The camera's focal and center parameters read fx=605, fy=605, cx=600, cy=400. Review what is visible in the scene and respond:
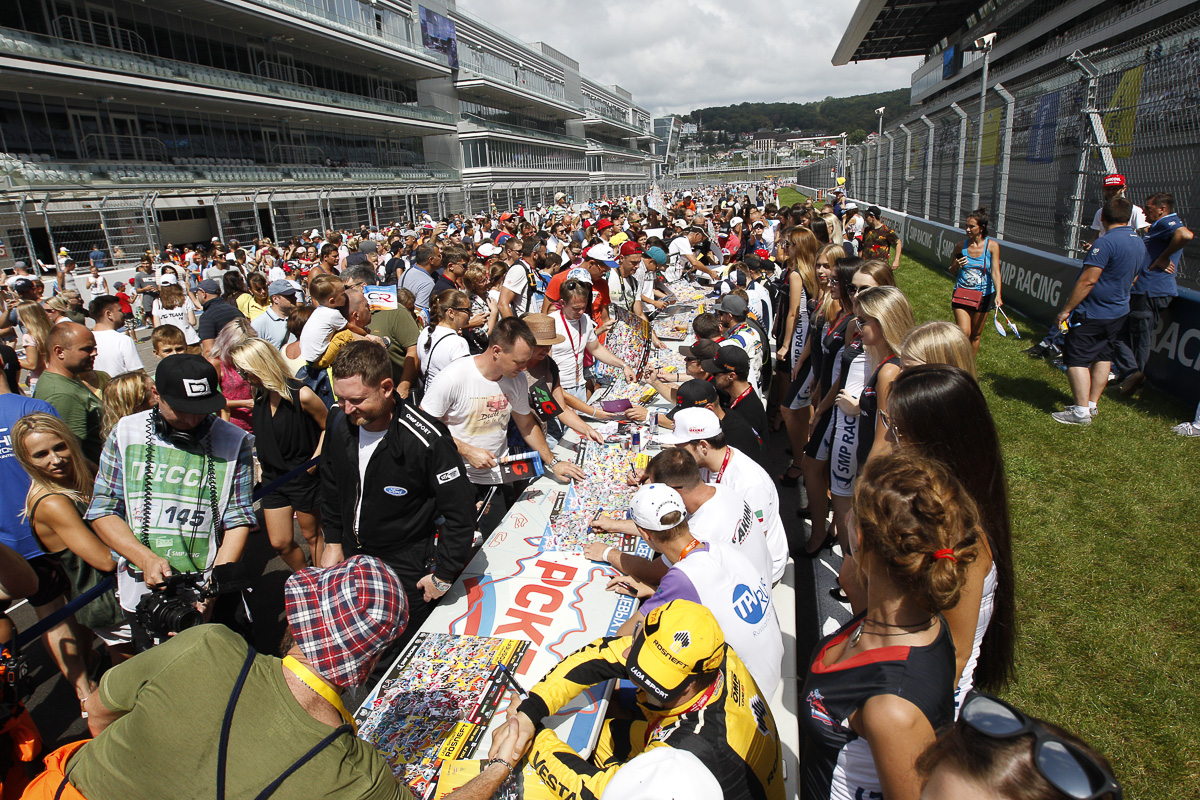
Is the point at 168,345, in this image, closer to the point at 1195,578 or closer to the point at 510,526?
the point at 510,526

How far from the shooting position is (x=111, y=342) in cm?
553

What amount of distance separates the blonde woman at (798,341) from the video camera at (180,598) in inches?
165

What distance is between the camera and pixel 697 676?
182 centimetres

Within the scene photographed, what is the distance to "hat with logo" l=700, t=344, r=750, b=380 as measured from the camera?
4.24 metres

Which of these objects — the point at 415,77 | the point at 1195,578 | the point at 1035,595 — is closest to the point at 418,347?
the point at 1035,595

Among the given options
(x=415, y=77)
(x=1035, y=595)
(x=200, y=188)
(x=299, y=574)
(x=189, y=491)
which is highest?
(x=415, y=77)

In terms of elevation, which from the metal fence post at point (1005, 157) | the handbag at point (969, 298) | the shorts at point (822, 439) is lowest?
the shorts at point (822, 439)

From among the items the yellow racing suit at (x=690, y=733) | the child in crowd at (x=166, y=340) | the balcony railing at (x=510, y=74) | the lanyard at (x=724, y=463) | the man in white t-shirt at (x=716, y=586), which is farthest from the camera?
the balcony railing at (x=510, y=74)

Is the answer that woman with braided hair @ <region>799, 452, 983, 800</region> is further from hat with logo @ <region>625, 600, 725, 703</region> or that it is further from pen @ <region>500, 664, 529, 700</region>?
pen @ <region>500, 664, 529, 700</region>

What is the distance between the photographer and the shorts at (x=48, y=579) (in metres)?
3.22

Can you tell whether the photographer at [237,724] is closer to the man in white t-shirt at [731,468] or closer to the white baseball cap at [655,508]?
the white baseball cap at [655,508]

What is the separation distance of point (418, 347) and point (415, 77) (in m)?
48.2

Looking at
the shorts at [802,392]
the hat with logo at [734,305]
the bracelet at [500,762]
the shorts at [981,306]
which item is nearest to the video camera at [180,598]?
the bracelet at [500,762]

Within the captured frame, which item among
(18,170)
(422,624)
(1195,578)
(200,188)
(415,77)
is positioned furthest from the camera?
(415,77)
